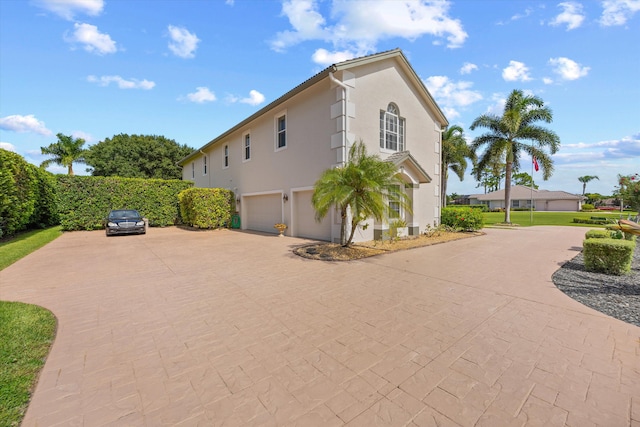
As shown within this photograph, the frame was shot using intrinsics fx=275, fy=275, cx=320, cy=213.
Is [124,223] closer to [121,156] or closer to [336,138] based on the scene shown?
[336,138]

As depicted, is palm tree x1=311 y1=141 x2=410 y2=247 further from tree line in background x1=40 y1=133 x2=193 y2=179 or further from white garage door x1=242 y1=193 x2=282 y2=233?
tree line in background x1=40 y1=133 x2=193 y2=179

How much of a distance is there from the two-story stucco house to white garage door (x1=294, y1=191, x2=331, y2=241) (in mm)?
44

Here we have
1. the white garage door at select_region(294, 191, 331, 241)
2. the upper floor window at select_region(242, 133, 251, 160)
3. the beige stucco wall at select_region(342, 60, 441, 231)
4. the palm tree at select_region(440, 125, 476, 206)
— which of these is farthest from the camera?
the palm tree at select_region(440, 125, 476, 206)

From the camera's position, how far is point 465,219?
15.5 metres

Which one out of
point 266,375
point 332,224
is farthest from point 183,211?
point 266,375

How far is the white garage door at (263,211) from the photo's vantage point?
1538cm

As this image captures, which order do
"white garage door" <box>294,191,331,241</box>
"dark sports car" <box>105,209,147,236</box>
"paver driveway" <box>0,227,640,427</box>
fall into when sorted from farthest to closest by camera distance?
"dark sports car" <box>105,209,147,236</box> < "white garage door" <box>294,191,331,241</box> < "paver driveway" <box>0,227,640,427</box>

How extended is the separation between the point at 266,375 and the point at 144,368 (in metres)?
1.39

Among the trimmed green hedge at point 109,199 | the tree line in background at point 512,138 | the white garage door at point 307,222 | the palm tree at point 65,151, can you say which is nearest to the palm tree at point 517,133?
the tree line in background at point 512,138

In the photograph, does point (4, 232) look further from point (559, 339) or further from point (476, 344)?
point (559, 339)

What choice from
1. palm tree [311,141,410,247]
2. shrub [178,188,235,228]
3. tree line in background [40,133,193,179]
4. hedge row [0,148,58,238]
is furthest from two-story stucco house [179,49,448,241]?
tree line in background [40,133,193,179]

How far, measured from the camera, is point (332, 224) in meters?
11.6

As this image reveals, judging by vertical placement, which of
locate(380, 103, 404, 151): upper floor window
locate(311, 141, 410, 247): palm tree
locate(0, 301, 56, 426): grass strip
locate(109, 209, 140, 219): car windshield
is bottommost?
locate(0, 301, 56, 426): grass strip

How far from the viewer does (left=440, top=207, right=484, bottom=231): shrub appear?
50.6ft
